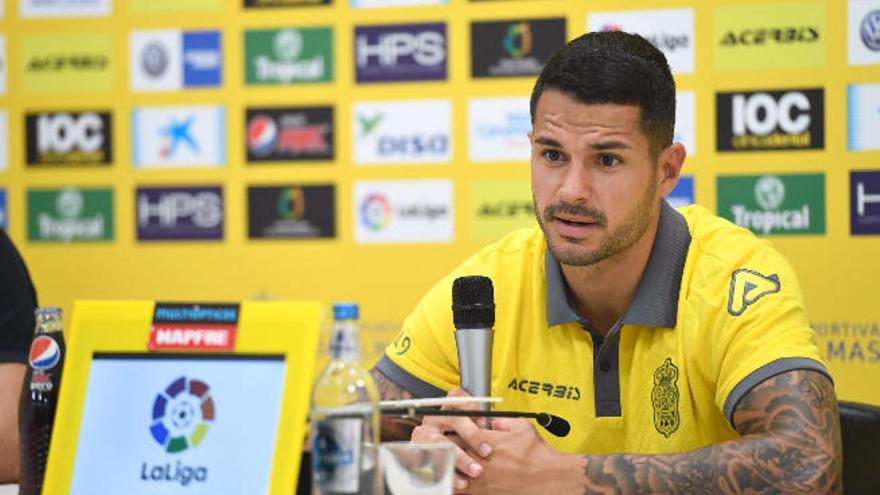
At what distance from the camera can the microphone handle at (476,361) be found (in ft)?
4.39

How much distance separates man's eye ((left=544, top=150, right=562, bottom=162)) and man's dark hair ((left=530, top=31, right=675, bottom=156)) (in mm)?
83

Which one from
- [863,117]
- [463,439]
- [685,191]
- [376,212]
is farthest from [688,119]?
[463,439]

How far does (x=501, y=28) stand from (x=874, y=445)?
1817 millimetres

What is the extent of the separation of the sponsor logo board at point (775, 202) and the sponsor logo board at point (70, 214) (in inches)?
71.9

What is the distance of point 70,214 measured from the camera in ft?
11.3

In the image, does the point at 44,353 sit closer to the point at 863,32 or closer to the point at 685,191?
the point at 685,191

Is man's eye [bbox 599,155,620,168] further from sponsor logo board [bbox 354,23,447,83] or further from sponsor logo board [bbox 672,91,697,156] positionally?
sponsor logo board [bbox 354,23,447,83]

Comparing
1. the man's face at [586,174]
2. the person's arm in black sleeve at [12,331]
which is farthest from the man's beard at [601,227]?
the person's arm in black sleeve at [12,331]

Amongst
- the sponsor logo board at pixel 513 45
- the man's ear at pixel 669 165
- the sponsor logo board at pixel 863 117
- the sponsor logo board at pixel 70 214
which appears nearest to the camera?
the man's ear at pixel 669 165

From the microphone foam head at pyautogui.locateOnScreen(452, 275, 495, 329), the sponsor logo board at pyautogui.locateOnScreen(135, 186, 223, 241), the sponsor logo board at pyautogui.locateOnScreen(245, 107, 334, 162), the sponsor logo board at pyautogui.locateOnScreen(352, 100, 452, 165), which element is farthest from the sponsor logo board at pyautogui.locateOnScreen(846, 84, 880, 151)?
the microphone foam head at pyautogui.locateOnScreen(452, 275, 495, 329)

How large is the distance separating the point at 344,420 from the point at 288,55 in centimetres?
241

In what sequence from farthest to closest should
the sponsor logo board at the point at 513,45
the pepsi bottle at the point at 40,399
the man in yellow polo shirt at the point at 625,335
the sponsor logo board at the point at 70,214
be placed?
1. the sponsor logo board at the point at 70,214
2. the sponsor logo board at the point at 513,45
3. the man in yellow polo shirt at the point at 625,335
4. the pepsi bottle at the point at 40,399

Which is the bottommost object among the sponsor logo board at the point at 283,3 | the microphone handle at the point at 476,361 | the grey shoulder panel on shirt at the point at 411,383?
the grey shoulder panel on shirt at the point at 411,383

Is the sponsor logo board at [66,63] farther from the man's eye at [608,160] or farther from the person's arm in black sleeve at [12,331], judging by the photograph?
the man's eye at [608,160]
